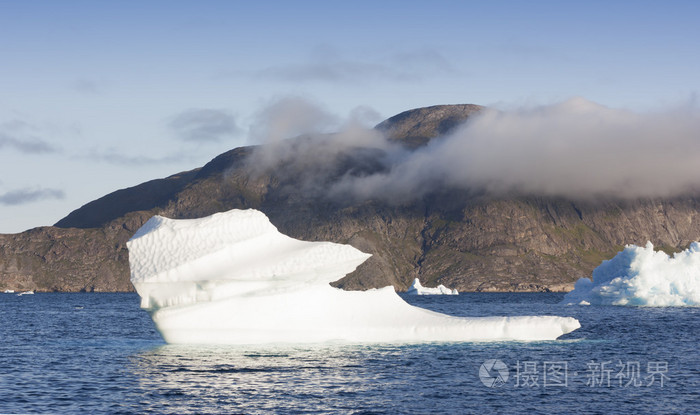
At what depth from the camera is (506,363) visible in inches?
1714

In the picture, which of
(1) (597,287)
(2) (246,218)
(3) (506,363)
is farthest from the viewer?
(1) (597,287)

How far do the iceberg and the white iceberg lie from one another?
224ft

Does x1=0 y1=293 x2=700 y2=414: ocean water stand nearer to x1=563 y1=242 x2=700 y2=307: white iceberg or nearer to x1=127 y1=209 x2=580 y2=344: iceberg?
x1=127 y1=209 x2=580 y2=344: iceberg

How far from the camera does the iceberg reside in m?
47.1

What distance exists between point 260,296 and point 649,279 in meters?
85.3

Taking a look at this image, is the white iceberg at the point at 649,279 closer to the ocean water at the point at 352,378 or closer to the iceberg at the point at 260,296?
the ocean water at the point at 352,378

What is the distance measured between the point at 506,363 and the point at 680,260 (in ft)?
266

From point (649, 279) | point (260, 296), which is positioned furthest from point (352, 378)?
point (649, 279)

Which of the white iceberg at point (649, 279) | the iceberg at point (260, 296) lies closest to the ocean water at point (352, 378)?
the iceberg at point (260, 296)

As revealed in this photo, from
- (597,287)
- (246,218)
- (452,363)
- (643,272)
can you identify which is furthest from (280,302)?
(597,287)

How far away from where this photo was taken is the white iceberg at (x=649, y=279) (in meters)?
112

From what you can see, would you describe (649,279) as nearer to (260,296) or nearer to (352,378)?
(260,296)

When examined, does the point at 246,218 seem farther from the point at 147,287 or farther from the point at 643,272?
the point at 643,272

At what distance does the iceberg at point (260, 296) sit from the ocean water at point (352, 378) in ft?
3.52
